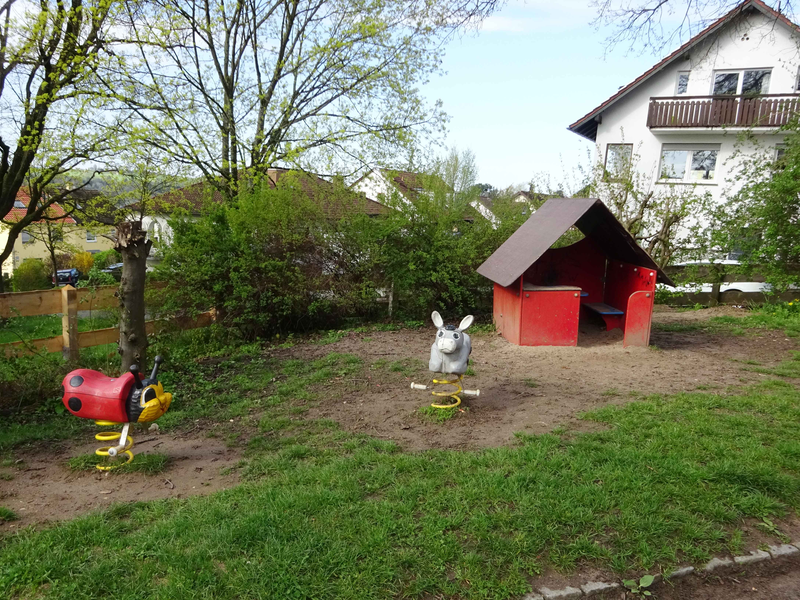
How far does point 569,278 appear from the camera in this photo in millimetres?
9695

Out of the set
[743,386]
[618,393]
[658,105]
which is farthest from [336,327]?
[658,105]

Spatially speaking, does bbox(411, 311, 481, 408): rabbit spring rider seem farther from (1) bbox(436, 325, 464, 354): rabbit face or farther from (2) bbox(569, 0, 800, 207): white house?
(2) bbox(569, 0, 800, 207): white house

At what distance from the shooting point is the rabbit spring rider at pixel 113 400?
4.11 metres

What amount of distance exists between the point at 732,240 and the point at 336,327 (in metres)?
9.68

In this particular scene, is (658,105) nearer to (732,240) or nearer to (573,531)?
(732,240)

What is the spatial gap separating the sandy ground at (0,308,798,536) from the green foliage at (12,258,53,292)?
2597cm

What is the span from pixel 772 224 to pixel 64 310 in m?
13.7

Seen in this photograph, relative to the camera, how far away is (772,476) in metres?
3.90

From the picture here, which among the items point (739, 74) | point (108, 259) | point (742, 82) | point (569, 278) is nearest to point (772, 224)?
point (569, 278)

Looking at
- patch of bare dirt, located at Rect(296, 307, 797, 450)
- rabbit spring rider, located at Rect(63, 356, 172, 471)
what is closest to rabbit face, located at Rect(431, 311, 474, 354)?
patch of bare dirt, located at Rect(296, 307, 797, 450)

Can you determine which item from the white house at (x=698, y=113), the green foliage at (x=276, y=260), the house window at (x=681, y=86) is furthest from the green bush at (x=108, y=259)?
the house window at (x=681, y=86)

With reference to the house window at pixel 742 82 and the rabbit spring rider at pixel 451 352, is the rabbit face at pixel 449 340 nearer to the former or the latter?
the rabbit spring rider at pixel 451 352

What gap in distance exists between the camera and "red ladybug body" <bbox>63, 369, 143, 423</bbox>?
162 inches

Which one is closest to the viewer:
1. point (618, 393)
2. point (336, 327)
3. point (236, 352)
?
point (618, 393)
